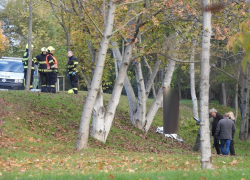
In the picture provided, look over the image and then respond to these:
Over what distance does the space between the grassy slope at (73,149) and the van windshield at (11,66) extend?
20.9 ft

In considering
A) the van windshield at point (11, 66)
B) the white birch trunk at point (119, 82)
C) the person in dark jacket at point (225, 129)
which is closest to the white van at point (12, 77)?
the van windshield at point (11, 66)

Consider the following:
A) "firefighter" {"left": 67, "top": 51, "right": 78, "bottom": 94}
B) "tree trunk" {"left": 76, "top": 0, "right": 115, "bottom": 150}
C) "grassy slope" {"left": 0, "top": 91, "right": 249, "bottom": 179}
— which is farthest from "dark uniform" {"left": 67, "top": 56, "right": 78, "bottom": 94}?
"tree trunk" {"left": 76, "top": 0, "right": 115, "bottom": 150}

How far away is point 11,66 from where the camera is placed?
28016mm

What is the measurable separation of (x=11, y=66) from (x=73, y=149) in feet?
50.3

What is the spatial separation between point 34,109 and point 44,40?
1127 inches

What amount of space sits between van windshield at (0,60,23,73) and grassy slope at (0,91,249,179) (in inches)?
250

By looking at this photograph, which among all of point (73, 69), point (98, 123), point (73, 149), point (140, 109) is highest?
point (73, 69)

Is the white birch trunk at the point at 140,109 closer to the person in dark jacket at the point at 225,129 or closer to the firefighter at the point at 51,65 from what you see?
the firefighter at the point at 51,65

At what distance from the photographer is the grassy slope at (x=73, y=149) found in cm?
927

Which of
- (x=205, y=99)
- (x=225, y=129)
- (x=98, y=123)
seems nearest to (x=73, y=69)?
(x=98, y=123)

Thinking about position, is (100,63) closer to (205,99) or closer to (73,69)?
(205,99)

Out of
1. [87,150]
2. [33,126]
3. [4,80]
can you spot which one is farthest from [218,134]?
[4,80]

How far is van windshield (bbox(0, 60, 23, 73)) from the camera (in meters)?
27.6

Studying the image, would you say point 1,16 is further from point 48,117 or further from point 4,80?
point 48,117
